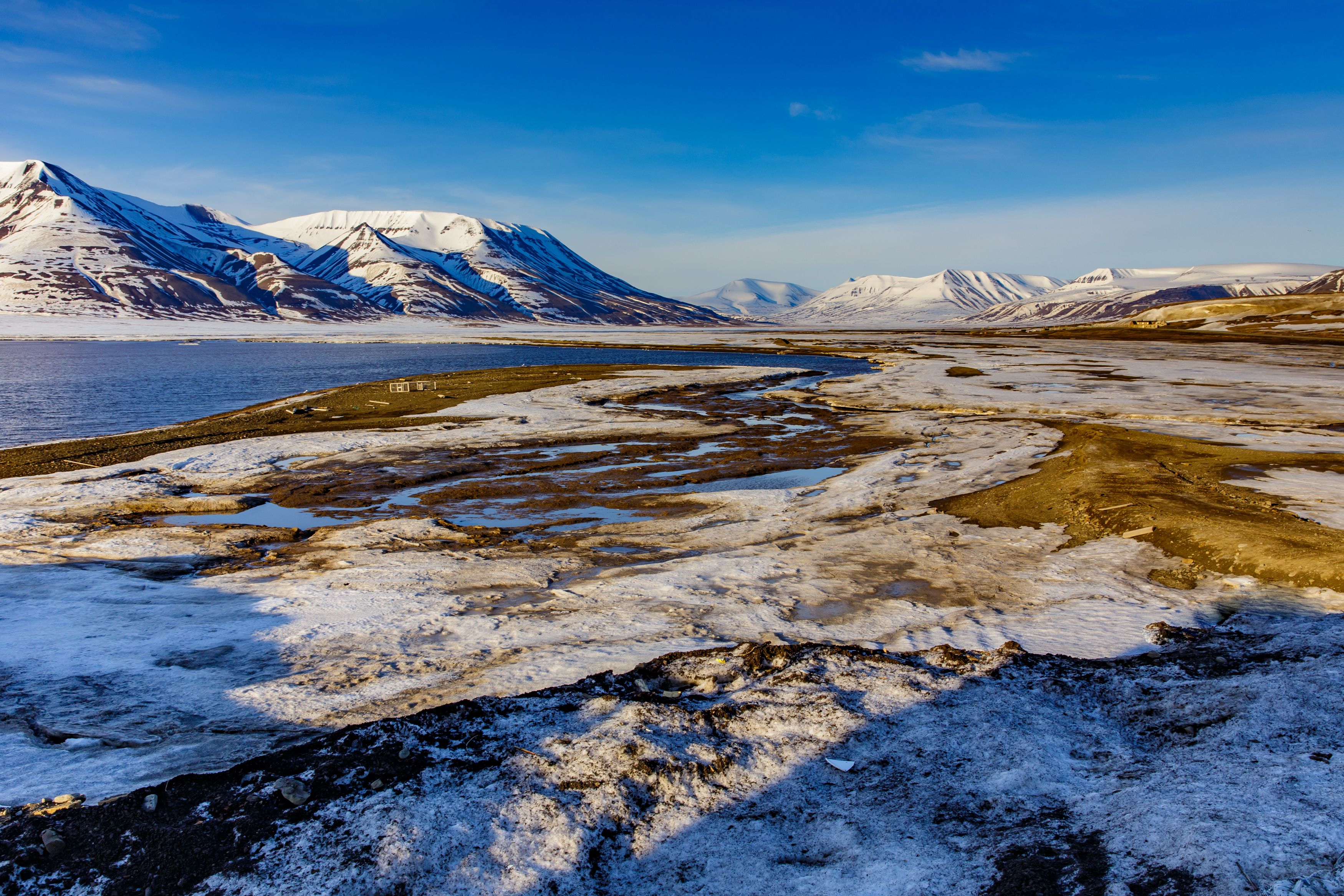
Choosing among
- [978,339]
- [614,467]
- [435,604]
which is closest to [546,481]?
[614,467]

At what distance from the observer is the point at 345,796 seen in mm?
6359

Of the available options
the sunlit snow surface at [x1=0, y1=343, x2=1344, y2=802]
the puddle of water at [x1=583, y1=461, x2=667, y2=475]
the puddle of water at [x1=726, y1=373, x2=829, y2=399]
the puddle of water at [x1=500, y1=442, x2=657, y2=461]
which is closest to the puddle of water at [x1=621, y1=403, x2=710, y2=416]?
the puddle of water at [x1=726, y1=373, x2=829, y2=399]

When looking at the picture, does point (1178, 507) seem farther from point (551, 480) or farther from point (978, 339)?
point (978, 339)

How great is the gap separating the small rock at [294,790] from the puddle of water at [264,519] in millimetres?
11375

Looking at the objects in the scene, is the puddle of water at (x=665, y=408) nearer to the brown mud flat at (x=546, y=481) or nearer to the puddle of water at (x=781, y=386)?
the brown mud flat at (x=546, y=481)

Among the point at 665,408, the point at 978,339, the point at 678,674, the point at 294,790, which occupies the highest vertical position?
the point at 978,339

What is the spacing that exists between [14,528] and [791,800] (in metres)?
17.6

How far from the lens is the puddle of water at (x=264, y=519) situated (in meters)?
17.2

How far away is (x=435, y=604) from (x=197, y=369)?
68.1 m

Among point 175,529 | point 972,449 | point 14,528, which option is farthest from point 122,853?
point 972,449

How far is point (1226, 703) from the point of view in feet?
24.4

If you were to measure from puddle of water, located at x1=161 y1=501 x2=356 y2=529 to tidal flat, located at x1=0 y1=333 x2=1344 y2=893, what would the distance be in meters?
0.15

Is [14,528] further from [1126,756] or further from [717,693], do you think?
[1126,756]

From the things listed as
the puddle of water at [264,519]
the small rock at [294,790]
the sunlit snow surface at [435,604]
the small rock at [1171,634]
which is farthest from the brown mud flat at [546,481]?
the small rock at [1171,634]
